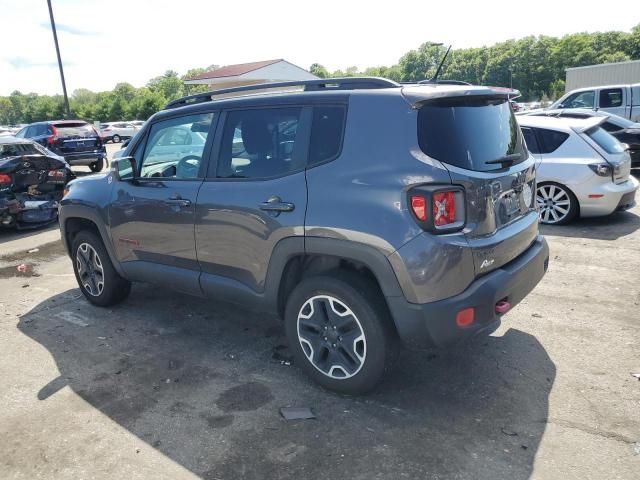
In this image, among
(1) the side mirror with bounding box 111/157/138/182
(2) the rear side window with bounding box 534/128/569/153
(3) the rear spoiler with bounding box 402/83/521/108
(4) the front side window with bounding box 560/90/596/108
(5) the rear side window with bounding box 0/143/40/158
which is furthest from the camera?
(4) the front side window with bounding box 560/90/596/108

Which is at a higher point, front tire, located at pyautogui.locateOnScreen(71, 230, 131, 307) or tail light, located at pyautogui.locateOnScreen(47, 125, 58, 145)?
tail light, located at pyautogui.locateOnScreen(47, 125, 58, 145)

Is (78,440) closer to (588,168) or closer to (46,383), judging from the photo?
(46,383)

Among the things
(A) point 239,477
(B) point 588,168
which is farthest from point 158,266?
(B) point 588,168

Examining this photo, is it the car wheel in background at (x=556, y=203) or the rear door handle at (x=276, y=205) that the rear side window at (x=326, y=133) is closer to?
the rear door handle at (x=276, y=205)

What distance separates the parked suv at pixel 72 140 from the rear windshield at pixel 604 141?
12907mm

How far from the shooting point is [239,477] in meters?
2.61

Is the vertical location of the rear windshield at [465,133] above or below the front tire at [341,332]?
above

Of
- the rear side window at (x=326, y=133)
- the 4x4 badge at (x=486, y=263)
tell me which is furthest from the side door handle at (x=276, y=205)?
the 4x4 badge at (x=486, y=263)

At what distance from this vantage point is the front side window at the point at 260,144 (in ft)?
11.1

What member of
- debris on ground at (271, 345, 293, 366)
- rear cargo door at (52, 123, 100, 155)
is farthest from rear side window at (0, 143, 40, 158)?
debris on ground at (271, 345, 293, 366)

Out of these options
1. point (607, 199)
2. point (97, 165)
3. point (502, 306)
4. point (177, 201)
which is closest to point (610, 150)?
Result: point (607, 199)

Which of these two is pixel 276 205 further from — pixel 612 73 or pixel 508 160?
pixel 612 73

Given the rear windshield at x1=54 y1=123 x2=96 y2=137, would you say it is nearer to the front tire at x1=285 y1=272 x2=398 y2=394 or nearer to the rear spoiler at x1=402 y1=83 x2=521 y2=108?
the front tire at x1=285 y1=272 x2=398 y2=394

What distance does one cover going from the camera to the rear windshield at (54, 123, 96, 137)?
15.3m
